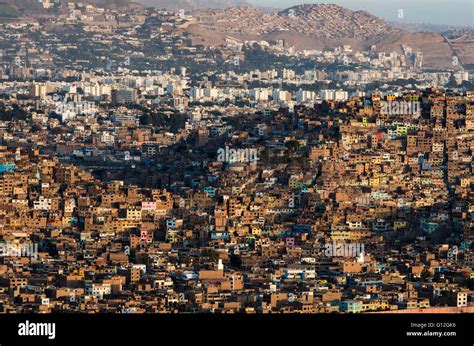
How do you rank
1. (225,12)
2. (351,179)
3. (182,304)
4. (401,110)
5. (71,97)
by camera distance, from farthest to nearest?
1. (225,12)
2. (71,97)
3. (401,110)
4. (351,179)
5. (182,304)

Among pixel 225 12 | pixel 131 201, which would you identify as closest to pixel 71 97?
pixel 131 201

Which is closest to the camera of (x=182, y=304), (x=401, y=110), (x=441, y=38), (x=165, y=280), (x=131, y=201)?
(x=182, y=304)

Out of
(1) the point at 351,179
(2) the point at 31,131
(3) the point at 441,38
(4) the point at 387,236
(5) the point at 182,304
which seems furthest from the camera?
(3) the point at 441,38

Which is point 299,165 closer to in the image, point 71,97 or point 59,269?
point 59,269

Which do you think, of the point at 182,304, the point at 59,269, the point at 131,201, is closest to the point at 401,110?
the point at 131,201
